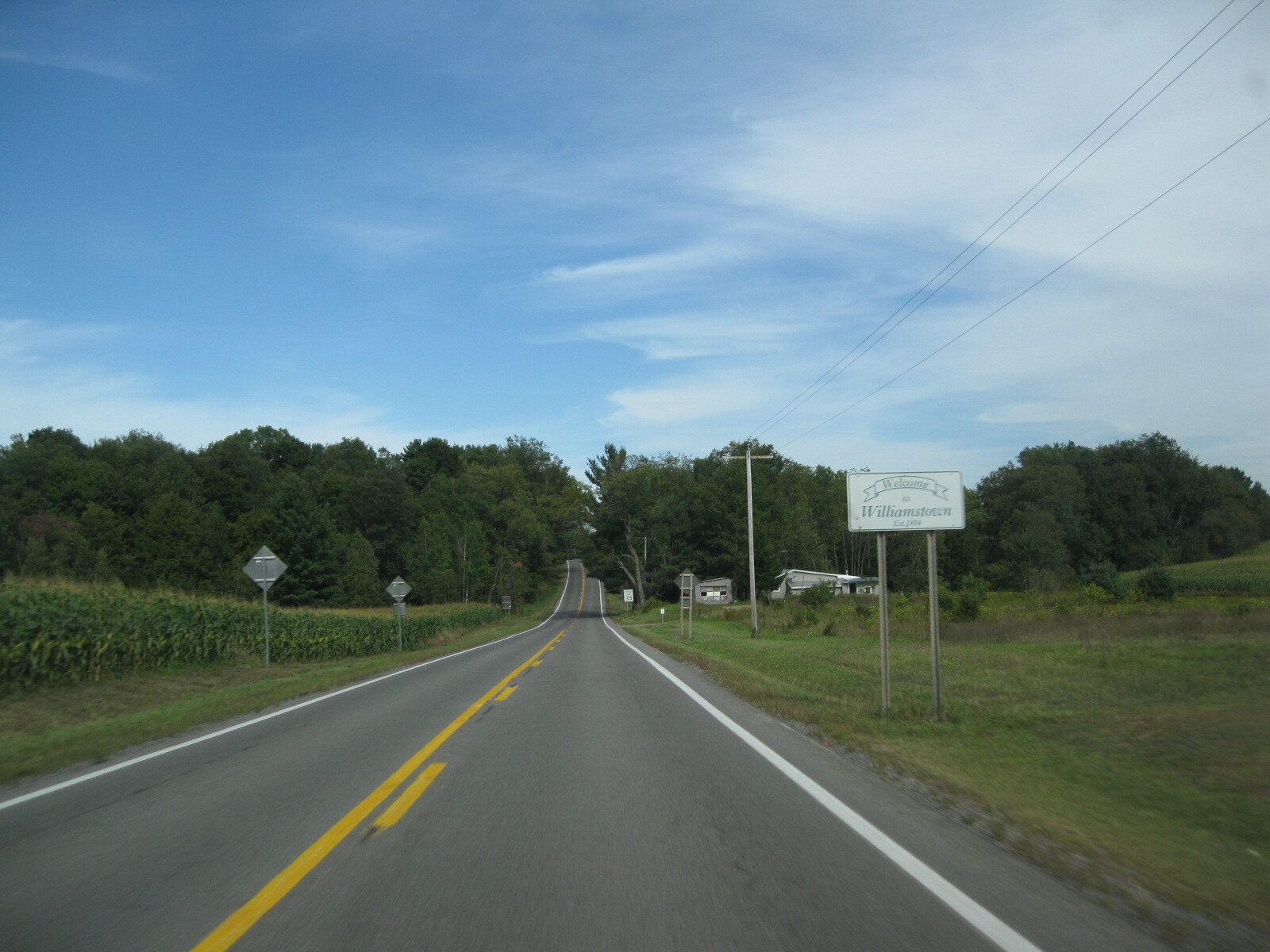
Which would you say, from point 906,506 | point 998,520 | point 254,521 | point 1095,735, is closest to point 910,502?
point 906,506

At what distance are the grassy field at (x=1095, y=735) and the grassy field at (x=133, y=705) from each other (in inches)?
339

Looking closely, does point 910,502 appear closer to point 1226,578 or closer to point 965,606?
point 965,606

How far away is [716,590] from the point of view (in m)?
86.8

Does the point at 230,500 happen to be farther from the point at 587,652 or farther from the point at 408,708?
the point at 408,708

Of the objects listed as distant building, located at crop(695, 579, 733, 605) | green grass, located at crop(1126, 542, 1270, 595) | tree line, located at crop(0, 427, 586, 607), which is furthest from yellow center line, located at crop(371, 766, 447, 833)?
distant building, located at crop(695, 579, 733, 605)

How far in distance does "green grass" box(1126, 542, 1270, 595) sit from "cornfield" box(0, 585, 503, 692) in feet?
135

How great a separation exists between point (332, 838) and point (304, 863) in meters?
0.56

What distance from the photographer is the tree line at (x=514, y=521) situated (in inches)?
3137

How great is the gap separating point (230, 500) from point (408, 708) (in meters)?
93.3

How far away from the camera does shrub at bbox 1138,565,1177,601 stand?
36844 millimetres

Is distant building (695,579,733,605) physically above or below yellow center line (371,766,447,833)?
below

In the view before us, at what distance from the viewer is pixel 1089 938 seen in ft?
12.8

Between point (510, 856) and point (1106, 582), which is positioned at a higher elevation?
point (510, 856)

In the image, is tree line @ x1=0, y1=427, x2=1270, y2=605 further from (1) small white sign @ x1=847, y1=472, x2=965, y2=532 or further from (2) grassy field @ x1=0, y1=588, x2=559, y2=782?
(1) small white sign @ x1=847, y1=472, x2=965, y2=532
